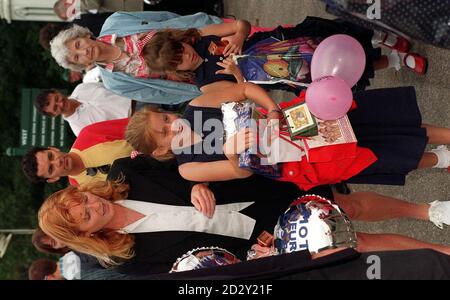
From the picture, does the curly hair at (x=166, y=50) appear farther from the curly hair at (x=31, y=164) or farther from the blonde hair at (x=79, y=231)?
the curly hair at (x=31, y=164)

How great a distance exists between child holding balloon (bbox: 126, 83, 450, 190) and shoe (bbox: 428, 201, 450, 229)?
1.21ft

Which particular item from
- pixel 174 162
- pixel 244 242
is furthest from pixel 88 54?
pixel 244 242

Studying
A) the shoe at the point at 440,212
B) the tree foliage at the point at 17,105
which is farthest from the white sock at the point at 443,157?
the tree foliage at the point at 17,105

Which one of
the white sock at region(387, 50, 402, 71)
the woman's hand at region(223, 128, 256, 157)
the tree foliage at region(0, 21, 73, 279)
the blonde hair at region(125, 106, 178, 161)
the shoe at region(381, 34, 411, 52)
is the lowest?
the tree foliage at region(0, 21, 73, 279)

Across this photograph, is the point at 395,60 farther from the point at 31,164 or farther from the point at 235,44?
the point at 31,164

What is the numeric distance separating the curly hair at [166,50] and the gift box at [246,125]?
0.83 m

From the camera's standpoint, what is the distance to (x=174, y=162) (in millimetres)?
2949

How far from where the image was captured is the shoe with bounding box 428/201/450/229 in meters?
2.93

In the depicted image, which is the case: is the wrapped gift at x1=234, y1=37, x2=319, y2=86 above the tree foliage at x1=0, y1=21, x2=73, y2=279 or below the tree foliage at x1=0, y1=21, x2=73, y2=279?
above

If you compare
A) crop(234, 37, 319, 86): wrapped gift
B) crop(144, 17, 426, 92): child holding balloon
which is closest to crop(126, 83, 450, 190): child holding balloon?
crop(144, 17, 426, 92): child holding balloon

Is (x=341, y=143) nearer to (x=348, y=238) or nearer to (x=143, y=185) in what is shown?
(x=348, y=238)

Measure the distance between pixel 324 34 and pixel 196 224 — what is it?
1.47 m

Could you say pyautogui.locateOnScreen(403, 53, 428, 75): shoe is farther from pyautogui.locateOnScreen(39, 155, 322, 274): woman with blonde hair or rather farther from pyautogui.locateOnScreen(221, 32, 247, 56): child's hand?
pyautogui.locateOnScreen(39, 155, 322, 274): woman with blonde hair
